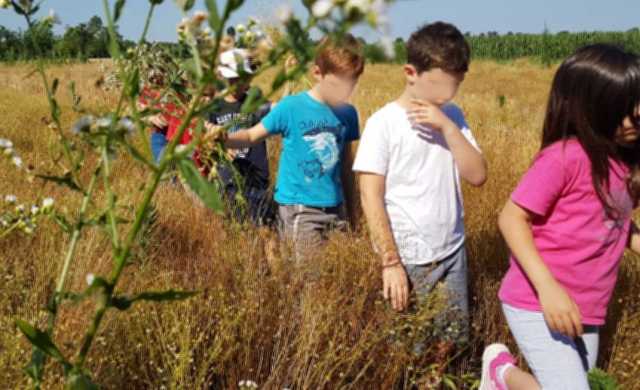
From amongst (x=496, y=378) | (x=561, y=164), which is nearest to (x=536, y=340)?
(x=496, y=378)

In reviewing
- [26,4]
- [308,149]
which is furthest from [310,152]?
[26,4]

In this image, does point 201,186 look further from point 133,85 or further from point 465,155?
point 465,155

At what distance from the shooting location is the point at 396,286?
1872 millimetres

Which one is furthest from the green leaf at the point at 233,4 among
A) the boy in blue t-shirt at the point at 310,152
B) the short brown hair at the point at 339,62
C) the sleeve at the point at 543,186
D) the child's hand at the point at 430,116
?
the boy in blue t-shirt at the point at 310,152

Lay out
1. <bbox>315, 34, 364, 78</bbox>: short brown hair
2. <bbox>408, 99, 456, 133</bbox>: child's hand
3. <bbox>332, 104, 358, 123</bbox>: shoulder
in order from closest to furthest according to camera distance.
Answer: <bbox>408, 99, 456, 133</bbox>: child's hand
<bbox>315, 34, 364, 78</bbox>: short brown hair
<bbox>332, 104, 358, 123</bbox>: shoulder

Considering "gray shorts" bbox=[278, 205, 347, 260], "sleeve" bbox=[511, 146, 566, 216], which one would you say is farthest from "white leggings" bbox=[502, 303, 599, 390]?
→ "gray shorts" bbox=[278, 205, 347, 260]

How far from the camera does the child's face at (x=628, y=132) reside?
159 centimetres

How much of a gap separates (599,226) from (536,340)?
32cm

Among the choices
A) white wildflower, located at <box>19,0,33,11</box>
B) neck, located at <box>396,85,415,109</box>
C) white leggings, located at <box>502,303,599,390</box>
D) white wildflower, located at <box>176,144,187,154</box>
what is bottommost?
white leggings, located at <box>502,303,599,390</box>

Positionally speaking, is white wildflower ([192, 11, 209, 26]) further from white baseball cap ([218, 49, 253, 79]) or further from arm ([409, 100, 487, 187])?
arm ([409, 100, 487, 187])

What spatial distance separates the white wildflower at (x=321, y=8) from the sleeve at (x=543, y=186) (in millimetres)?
1082

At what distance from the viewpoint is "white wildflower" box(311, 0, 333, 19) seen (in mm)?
602

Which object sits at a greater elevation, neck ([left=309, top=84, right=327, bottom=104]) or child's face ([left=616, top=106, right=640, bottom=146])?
neck ([left=309, top=84, right=327, bottom=104])

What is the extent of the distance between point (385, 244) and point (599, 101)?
66cm
